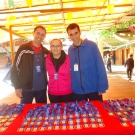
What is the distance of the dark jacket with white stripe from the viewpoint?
Result: 6.57 feet

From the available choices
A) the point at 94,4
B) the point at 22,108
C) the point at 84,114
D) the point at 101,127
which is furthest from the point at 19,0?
the point at 101,127

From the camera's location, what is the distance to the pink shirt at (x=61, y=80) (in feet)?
6.04

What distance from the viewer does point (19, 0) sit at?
3.40 metres

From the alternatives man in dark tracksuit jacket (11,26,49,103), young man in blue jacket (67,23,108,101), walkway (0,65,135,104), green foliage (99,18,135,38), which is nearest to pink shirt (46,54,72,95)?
young man in blue jacket (67,23,108,101)

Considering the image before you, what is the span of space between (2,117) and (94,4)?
3.49 meters

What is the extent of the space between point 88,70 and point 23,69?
78cm

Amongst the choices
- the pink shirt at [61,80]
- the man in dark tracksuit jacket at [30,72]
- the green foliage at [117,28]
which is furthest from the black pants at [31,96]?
the green foliage at [117,28]

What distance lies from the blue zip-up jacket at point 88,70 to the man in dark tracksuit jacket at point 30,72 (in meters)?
0.41

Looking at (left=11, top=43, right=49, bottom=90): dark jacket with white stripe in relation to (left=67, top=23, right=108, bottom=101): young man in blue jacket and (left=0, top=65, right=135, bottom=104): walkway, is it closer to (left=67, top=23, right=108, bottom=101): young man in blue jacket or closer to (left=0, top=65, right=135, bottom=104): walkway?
(left=67, top=23, right=108, bottom=101): young man in blue jacket

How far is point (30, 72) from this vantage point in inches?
79.0

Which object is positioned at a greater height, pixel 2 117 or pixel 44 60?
pixel 44 60

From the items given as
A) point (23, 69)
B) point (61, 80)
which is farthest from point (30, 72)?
point (61, 80)

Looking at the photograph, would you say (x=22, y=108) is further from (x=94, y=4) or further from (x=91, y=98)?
(x=94, y=4)

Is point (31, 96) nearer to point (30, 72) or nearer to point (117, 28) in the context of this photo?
point (30, 72)
